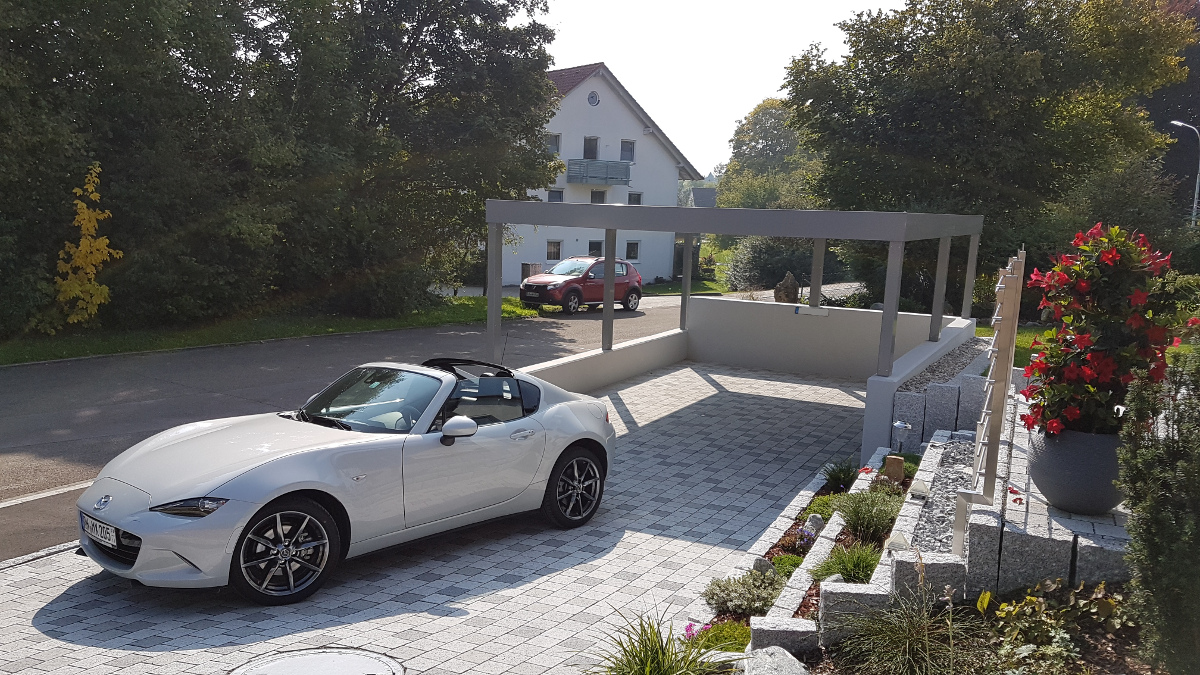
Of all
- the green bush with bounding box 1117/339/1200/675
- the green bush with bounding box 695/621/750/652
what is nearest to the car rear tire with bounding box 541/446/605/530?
the green bush with bounding box 695/621/750/652

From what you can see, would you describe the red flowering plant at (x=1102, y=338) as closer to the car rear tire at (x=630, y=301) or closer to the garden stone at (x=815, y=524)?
the garden stone at (x=815, y=524)

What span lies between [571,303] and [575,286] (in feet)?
1.71

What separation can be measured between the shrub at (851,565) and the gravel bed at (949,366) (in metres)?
4.68

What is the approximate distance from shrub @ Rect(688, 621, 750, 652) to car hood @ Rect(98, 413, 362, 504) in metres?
2.70

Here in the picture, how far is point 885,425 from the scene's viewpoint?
367 inches

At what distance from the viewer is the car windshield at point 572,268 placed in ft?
87.5

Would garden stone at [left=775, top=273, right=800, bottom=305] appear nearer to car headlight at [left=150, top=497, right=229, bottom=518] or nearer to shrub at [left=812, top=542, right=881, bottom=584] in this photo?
shrub at [left=812, top=542, right=881, bottom=584]

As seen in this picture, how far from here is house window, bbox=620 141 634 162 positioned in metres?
41.8

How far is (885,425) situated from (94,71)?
1545 centimetres

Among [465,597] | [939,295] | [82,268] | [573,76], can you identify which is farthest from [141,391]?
[573,76]

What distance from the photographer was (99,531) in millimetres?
5391

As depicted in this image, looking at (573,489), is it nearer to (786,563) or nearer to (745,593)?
(786,563)

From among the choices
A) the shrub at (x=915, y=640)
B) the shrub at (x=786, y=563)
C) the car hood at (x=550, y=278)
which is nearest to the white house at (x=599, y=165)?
the car hood at (x=550, y=278)

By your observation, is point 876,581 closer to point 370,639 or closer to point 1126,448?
point 1126,448
